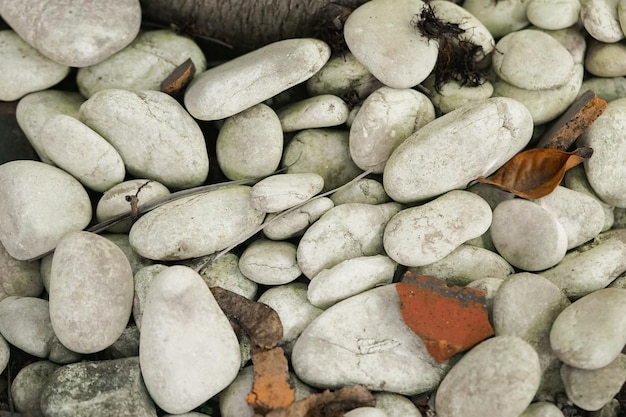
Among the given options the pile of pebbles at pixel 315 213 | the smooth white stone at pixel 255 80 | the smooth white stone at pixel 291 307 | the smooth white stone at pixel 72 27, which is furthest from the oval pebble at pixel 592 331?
the smooth white stone at pixel 72 27

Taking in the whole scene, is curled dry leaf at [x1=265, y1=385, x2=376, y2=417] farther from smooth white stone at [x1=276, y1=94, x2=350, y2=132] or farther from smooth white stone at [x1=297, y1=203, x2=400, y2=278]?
smooth white stone at [x1=276, y1=94, x2=350, y2=132]

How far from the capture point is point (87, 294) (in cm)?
258

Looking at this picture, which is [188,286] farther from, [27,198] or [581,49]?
[581,49]

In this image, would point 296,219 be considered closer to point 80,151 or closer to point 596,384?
point 80,151

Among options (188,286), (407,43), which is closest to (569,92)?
(407,43)

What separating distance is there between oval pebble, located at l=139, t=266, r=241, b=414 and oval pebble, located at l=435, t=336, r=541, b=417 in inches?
31.3

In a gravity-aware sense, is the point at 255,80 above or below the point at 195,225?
above

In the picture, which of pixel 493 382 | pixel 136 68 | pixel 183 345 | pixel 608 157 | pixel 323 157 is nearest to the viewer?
pixel 493 382

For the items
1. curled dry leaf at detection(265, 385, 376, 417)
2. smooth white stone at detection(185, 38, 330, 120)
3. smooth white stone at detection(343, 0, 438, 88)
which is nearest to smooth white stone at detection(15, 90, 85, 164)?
smooth white stone at detection(185, 38, 330, 120)

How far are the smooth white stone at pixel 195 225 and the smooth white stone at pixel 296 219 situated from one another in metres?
0.07

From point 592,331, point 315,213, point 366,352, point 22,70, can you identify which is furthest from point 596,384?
point 22,70

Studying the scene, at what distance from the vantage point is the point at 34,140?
3143mm

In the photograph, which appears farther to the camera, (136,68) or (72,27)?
(136,68)

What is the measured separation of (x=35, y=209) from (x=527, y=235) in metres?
2.01
